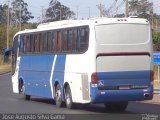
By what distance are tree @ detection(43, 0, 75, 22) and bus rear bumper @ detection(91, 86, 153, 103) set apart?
12325 cm

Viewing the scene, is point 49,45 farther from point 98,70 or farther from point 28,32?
point 98,70

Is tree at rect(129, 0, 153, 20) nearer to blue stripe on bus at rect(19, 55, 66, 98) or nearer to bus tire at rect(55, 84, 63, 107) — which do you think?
blue stripe on bus at rect(19, 55, 66, 98)

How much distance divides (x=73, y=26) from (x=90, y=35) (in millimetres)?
1726

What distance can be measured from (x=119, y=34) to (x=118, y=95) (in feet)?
6.65

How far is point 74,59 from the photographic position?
66.8 ft

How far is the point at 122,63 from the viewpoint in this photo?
62.2 ft

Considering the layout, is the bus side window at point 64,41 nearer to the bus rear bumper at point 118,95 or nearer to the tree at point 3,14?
the bus rear bumper at point 118,95

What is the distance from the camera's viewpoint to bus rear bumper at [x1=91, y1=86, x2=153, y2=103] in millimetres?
18688

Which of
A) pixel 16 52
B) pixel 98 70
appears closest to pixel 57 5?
pixel 16 52

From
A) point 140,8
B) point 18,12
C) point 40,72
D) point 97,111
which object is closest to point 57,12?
point 18,12

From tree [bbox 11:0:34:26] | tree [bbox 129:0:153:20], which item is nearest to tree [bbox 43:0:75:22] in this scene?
tree [bbox 11:0:34:26]

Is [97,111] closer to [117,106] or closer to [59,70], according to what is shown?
[117,106]

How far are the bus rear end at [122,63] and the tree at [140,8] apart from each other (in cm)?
6090

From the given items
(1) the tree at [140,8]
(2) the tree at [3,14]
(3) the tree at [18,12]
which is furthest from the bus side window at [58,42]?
(2) the tree at [3,14]
